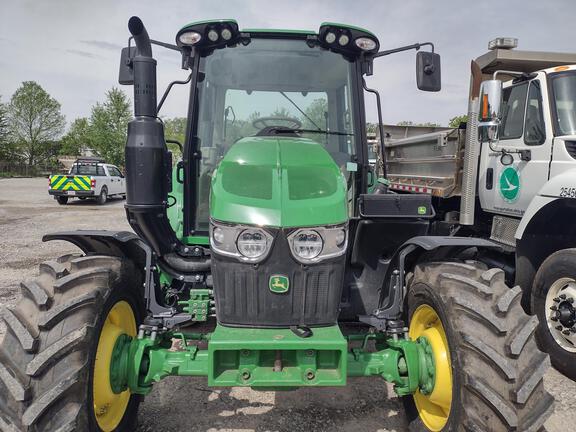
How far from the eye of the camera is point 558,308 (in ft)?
13.3

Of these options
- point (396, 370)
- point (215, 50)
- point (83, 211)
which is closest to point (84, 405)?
point (396, 370)

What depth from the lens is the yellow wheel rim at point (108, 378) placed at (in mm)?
2520

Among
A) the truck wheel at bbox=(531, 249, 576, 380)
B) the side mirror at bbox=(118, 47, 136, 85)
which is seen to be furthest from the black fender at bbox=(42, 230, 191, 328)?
the truck wheel at bbox=(531, 249, 576, 380)

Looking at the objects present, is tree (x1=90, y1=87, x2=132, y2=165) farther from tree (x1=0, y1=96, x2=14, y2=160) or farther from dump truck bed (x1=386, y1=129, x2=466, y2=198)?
dump truck bed (x1=386, y1=129, x2=466, y2=198)

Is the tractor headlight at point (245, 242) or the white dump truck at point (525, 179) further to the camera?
the white dump truck at point (525, 179)

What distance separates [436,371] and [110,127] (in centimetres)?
4681

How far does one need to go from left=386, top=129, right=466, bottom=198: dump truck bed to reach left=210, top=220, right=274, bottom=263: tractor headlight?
4.48 m

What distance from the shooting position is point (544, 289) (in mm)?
4203

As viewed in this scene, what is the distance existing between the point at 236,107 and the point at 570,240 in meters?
3.53

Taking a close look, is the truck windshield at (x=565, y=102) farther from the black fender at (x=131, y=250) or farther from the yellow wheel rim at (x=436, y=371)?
the black fender at (x=131, y=250)

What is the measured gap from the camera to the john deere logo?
2.58 meters

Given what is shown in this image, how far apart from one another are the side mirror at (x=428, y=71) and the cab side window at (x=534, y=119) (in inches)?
76.0

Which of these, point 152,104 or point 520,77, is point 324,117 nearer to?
point 152,104

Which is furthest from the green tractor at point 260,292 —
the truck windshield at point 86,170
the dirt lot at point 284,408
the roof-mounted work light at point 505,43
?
the truck windshield at point 86,170
